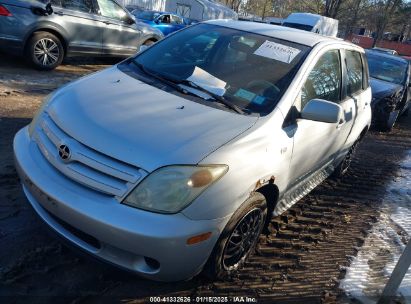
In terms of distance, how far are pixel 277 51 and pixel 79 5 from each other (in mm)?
5984

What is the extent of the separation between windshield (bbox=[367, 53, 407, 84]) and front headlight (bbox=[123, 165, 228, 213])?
27.6 ft

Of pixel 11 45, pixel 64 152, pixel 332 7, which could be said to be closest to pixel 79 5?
pixel 11 45

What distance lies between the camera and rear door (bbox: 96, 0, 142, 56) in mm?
8711

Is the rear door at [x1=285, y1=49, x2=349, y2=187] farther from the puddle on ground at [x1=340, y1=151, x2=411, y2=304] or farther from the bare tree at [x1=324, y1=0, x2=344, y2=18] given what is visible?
the bare tree at [x1=324, y1=0, x2=344, y2=18]

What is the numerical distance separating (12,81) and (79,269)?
5081 millimetres

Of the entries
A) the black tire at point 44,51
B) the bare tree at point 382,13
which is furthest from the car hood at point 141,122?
the bare tree at point 382,13

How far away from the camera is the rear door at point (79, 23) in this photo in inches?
310

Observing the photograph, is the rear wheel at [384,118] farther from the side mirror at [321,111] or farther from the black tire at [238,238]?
the black tire at [238,238]

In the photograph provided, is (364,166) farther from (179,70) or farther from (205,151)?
(205,151)

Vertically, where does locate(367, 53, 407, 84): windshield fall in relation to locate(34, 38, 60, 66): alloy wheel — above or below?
above

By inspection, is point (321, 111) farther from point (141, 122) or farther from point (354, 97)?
point (354, 97)

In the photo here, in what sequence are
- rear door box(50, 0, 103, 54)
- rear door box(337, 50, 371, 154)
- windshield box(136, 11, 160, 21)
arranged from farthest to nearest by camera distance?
windshield box(136, 11, 160, 21), rear door box(50, 0, 103, 54), rear door box(337, 50, 371, 154)

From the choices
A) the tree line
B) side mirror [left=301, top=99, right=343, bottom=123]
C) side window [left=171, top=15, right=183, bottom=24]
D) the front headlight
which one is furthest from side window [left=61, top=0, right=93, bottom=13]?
the tree line

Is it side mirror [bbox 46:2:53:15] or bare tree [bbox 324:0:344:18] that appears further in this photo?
bare tree [bbox 324:0:344:18]
